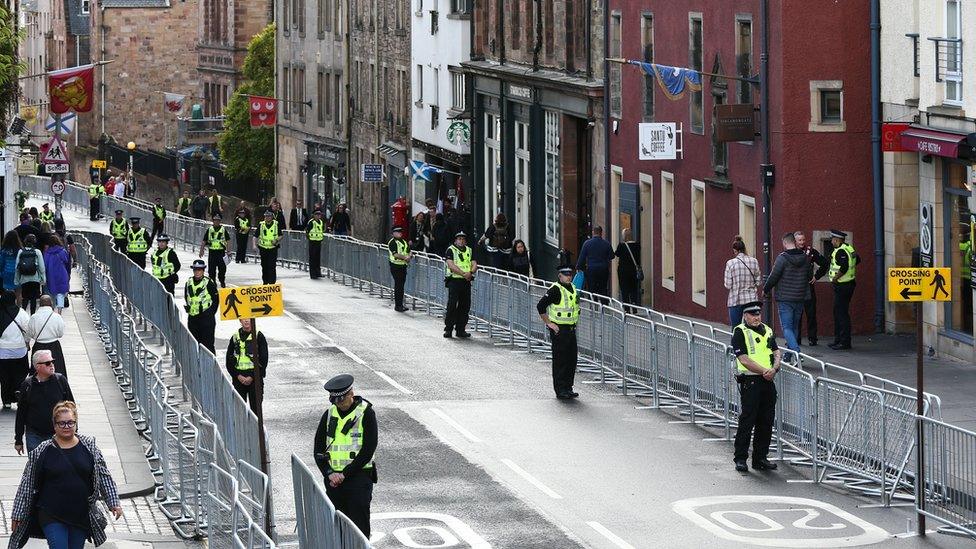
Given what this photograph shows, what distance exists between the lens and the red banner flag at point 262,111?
71.1 m

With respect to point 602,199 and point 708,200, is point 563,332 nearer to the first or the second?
point 708,200

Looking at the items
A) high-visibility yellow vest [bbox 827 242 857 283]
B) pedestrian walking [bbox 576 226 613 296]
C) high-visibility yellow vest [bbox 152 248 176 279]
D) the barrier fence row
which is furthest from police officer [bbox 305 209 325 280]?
high-visibility yellow vest [bbox 827 242 857 283]

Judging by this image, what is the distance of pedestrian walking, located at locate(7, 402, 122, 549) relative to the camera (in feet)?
45.8

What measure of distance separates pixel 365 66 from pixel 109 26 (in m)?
48.6

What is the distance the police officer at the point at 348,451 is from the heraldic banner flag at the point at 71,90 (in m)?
30.8

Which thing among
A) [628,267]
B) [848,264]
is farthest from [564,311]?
[628,267]

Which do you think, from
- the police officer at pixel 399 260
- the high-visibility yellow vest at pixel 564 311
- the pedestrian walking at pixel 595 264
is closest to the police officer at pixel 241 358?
the high-visibility yellow vest at pixel 564 311

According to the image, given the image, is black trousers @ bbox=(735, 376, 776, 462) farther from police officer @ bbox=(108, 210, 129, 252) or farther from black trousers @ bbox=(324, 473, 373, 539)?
police officer @ bbox=(108, 210, 129, 252)

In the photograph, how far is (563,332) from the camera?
2484cm

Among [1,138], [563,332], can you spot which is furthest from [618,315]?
[1,138]

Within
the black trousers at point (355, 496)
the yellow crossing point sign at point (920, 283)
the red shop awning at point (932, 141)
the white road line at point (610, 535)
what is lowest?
the white road line at point (610, 535)

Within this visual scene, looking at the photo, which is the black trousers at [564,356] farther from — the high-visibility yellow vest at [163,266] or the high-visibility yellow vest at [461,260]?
the high-visibility yellow vest at [163,266]

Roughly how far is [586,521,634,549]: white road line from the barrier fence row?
8.22 feet

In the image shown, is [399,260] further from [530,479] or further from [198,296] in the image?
[530,479]
